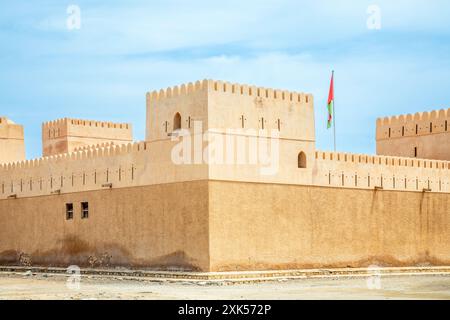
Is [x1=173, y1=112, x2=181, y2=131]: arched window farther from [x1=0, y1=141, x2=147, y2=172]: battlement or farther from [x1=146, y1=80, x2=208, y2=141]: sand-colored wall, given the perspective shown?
[x1=0, y1=141, x2=147, y2=172]: battlement

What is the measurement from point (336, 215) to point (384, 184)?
8.24ft

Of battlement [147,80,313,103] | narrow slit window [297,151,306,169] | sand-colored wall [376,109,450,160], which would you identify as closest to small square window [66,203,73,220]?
battlement [147,80,313,103]

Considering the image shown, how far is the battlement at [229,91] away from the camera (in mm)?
23281

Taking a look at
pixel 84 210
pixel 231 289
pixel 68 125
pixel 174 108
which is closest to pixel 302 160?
pixel 174 108

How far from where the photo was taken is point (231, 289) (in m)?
20.1

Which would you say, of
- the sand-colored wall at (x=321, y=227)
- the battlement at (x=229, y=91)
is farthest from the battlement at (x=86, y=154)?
the sand-colored wall at (x=321, y=227)

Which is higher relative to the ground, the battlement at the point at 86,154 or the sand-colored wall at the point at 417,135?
the sand-colored wall at the point at 417,135

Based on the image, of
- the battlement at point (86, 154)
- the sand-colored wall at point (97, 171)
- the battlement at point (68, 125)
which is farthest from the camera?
the battlement at point (68, 125)

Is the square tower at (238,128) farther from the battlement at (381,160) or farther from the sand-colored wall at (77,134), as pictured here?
the sand-colored wall at (77,134)

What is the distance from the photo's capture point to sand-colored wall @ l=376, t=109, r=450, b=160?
31875 mm

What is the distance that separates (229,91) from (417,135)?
37.6ft

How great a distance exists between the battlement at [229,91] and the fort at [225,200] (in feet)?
0.13
